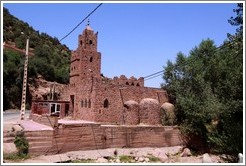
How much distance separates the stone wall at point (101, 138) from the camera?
54.8 ft

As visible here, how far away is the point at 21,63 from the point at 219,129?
31.3 metres

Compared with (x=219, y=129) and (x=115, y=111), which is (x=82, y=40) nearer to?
(x=115, y=111)

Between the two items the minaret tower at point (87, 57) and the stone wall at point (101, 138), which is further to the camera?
the minaret tower at point (87, 57)

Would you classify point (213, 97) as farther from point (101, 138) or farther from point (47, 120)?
point (47, 120)

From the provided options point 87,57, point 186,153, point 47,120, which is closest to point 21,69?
point 87,57

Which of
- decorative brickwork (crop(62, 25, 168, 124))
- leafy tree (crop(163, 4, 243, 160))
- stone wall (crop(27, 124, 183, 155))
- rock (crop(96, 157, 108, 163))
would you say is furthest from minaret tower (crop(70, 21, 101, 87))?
rock (crop(96, 157, 108, 163))

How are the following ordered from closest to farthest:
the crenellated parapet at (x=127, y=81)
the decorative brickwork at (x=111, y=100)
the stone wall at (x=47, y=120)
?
1. the stone wall at (x=47, y=120)
2. the decorative brickwork at (x=111, y=100)
3. the crenellated parapet at (x=127, y=81)

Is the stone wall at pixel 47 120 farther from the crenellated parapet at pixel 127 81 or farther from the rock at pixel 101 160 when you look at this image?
the crenellated parapet at pixel 127 81

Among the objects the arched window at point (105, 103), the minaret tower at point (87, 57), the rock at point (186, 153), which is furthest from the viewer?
the minaret tower at point (87, 57)

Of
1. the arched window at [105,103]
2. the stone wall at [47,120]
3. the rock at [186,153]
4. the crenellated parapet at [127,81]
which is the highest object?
the crenellated parapet at [127,81]

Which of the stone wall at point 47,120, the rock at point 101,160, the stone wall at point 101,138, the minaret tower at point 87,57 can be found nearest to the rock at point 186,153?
the stone wall at point 101,138

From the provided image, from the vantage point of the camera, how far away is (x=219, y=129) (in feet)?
66.8

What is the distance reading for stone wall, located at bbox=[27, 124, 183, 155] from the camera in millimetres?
16703

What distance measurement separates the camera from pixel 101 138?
61.3 feet
